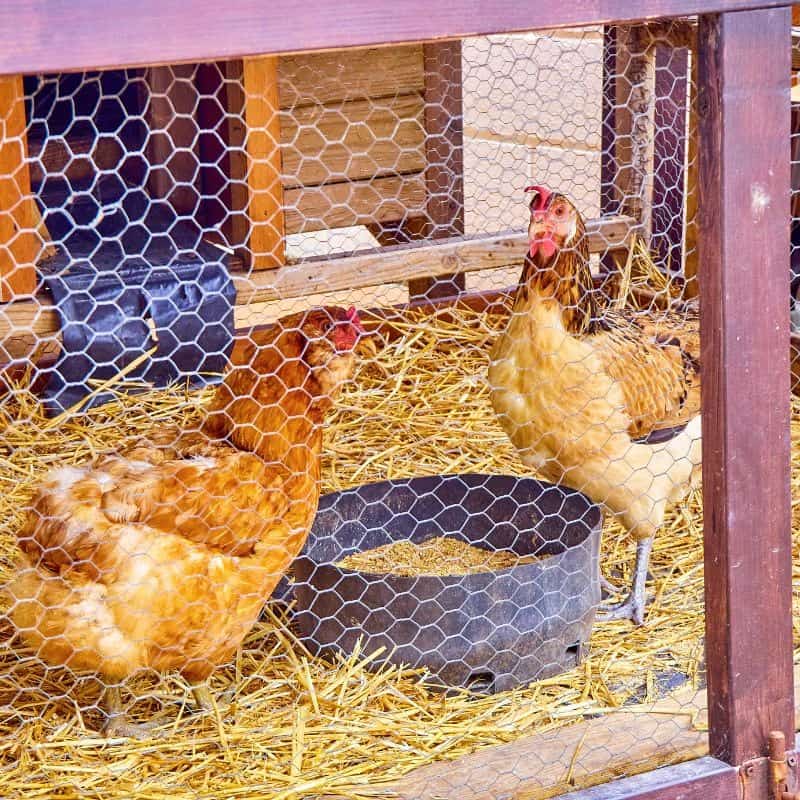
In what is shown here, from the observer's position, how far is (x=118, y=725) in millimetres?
2246

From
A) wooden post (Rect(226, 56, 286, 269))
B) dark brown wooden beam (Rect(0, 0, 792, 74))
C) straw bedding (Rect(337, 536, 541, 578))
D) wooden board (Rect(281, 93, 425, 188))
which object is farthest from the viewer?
wooden board (Rect(281, 93, 425, 188))

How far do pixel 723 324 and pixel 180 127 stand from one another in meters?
2.63

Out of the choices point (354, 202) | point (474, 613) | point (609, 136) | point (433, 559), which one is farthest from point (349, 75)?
point (474, 613)

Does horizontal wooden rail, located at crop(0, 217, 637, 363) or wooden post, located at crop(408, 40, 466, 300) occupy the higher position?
wooden post, located at crop(408, 40, 466, 300)

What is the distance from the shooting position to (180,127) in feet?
13.3

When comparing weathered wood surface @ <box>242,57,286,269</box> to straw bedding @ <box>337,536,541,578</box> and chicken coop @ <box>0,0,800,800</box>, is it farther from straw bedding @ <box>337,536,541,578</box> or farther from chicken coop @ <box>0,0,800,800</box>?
straw bedding @ <box>337,536,541,578</box>

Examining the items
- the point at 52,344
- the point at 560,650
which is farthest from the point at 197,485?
the point at 52,344

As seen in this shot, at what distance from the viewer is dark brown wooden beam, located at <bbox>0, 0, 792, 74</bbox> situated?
1.37 meters

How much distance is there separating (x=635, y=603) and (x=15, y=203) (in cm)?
197

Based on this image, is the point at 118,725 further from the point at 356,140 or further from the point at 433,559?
the point at 356,140

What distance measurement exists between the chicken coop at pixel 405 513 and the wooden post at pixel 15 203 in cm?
1

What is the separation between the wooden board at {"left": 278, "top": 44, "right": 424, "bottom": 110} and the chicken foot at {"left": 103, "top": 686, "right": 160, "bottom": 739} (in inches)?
84.9

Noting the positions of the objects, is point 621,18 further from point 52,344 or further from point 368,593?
point 52,344

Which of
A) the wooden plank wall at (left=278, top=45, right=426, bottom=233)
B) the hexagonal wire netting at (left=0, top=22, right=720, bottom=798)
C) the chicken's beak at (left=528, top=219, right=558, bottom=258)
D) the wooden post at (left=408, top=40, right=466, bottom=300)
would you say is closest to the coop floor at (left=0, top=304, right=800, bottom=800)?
the hexagonal wire netting at (left=0, top=22, right=720, bottom=798)
